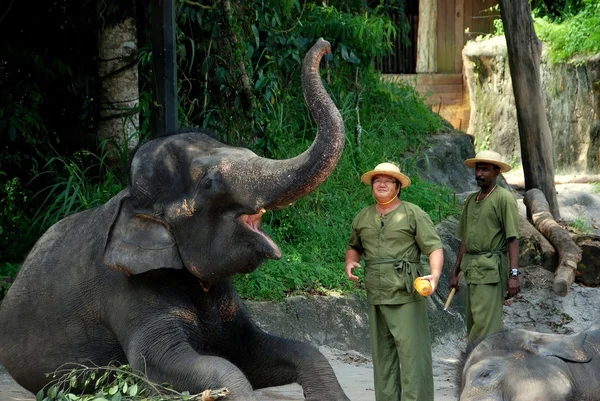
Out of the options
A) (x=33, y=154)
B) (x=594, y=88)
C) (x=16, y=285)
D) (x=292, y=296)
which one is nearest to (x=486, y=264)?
(x=292, y=296)

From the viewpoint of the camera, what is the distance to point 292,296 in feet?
29.7

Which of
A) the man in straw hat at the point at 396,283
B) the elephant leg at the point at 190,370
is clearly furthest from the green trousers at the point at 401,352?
the elephant leg at the point at 190,370

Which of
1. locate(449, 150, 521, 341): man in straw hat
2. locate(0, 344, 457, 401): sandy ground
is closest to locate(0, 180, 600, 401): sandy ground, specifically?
locate(0, 344, 457, 401): sandy ground

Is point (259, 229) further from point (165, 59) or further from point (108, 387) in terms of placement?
point (165, 59)

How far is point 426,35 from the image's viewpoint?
20469 millimetres

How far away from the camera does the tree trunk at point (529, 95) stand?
12.1m

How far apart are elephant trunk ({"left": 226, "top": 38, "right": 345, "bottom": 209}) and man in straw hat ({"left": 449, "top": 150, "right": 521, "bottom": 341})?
2.74 metres

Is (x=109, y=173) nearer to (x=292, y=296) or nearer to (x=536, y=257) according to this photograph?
(x=292, y=296)

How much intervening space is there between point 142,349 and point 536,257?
660cm

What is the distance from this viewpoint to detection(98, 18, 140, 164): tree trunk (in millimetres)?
9352

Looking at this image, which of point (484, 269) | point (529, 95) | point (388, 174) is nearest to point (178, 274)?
point (388, 174)

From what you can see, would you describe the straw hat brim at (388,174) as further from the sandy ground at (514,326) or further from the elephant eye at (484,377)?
the elephant eye at (484,377)

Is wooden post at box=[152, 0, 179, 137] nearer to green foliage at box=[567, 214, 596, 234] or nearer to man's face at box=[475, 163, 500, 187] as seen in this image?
man's face at box=[475, 163, 500, 187]

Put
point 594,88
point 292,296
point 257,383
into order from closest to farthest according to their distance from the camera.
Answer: point 257,383, point 292,296, point 594,88
